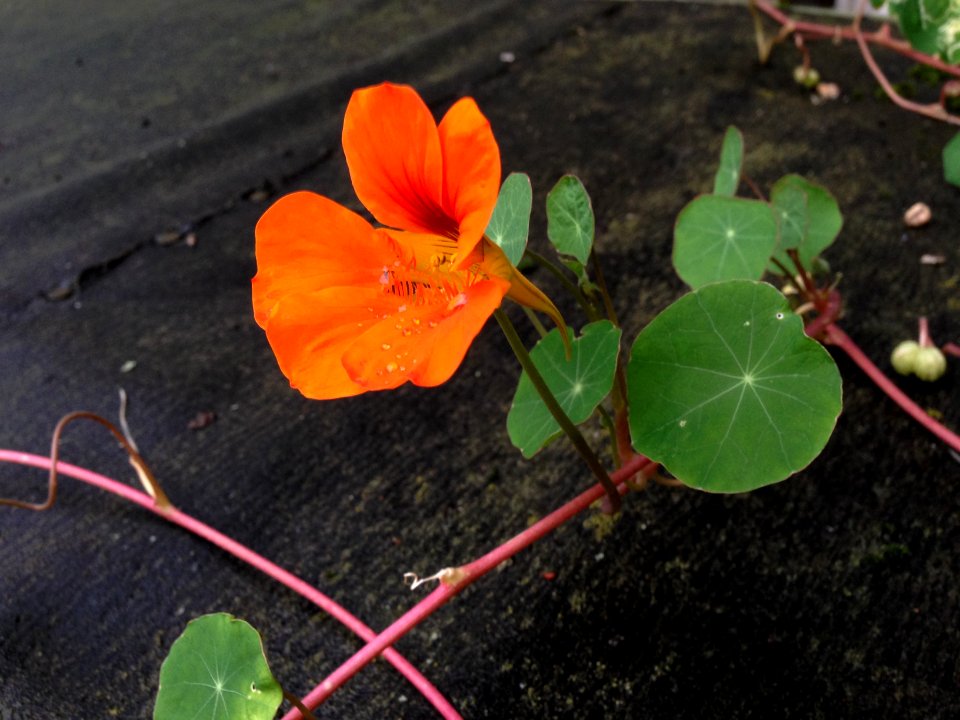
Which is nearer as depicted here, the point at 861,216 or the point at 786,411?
the point at 786,411

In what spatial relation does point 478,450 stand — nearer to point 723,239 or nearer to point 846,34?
point 723,239

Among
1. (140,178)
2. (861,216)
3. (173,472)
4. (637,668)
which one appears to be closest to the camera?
(637,668)

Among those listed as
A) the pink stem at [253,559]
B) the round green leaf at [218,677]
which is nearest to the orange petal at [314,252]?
the round green leaf at [218,677]

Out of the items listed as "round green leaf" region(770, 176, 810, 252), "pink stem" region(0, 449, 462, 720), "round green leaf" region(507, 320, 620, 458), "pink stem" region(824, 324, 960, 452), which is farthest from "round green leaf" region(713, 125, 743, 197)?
"pink stem" region(0, 449, 462, 720)

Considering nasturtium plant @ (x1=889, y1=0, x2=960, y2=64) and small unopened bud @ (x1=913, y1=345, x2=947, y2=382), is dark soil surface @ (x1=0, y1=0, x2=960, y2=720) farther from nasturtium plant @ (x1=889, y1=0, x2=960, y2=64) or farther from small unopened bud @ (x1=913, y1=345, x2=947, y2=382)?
nasturtium plant @ (x1=889, y1=0, x2=960, y2=64)

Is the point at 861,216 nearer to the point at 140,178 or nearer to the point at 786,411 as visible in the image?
the point at 786,411

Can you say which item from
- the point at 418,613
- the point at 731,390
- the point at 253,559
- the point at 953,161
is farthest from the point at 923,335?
the point at 253,559

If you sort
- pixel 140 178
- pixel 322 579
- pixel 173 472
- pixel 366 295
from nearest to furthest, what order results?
pixel 366 295, pixel 322 579, pixel 173 472, pixel 140 178

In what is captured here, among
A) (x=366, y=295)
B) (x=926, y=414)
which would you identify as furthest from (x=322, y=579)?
(x=926, y=414)
